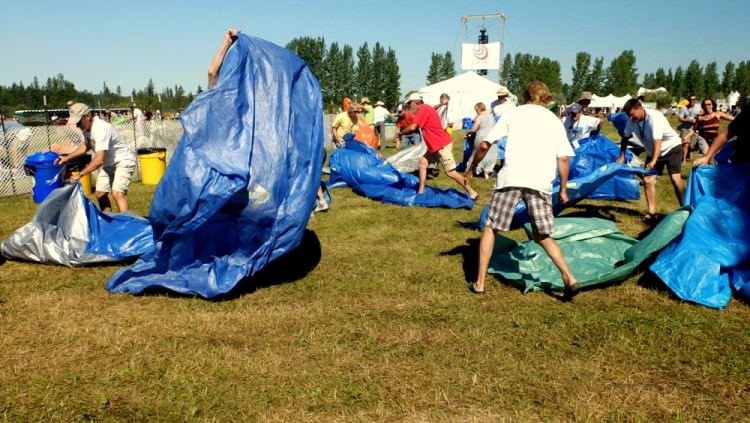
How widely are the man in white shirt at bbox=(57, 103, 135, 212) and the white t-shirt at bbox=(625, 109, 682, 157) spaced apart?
21.0ft

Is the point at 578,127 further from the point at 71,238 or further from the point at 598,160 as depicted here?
the point at 71,238

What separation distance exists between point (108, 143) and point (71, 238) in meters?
1.24

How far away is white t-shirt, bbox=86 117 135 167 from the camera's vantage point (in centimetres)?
604

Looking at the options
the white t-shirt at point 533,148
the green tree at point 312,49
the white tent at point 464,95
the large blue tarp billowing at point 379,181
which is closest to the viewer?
the white t-shirt at point 533,148

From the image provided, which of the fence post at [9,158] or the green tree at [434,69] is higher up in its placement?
the green tree at [434,69]

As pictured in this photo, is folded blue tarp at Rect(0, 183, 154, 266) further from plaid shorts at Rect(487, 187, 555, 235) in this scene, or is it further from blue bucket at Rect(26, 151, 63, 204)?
plaid shorts at Rect(487, 187, 555, 235)

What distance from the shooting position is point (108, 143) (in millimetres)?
6129

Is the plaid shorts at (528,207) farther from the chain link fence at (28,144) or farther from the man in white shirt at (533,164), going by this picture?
the chain link fence at (28,144)

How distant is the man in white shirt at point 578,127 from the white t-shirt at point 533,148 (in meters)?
6.34

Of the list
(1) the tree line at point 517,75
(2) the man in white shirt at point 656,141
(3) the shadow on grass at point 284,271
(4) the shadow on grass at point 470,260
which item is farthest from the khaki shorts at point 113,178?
(1) the tree line at point 517,75

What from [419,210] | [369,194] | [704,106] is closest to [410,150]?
[369,194]

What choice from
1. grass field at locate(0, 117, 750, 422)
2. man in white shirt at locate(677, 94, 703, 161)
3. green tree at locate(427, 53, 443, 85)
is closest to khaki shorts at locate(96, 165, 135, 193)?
grass field at locate(0, 117, 750, 422)

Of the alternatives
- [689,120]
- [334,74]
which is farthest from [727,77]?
[689,120]

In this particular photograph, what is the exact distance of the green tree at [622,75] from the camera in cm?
8096
